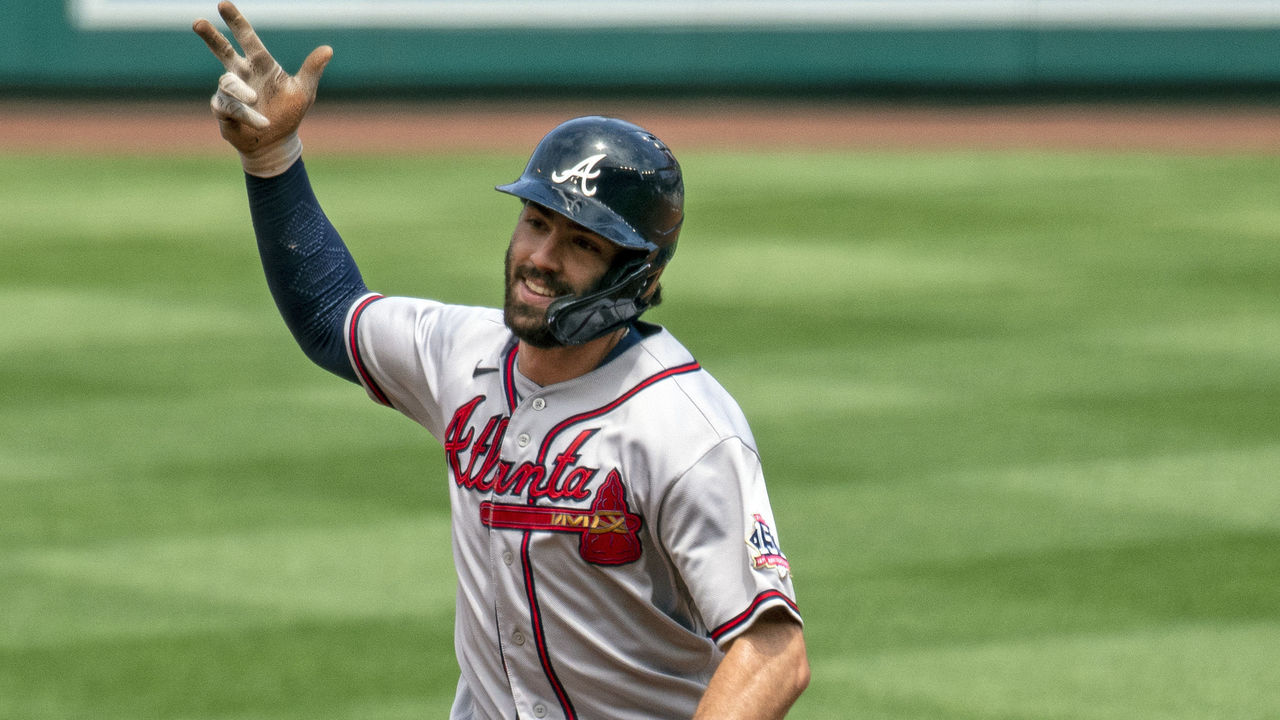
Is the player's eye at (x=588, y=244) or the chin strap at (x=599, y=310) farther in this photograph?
the player's eye at (x=588, y=244)

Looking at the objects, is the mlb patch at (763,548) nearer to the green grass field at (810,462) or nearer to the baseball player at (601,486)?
the baseball player at (601,486)

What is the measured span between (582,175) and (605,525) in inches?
23.5

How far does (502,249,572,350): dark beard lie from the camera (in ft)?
11.6

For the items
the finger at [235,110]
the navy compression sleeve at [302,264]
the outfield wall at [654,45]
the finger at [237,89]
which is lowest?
the outfield wall at [654,45]

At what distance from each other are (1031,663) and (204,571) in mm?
2734

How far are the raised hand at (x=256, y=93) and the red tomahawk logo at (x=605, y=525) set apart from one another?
0.98 meters

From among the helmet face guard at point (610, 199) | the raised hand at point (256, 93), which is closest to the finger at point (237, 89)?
the raised hand at point (256, 93)

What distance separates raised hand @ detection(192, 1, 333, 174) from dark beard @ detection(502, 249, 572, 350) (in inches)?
25.8

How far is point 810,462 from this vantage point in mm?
8430

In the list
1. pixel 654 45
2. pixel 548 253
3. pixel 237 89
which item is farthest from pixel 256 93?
pixel 654 45

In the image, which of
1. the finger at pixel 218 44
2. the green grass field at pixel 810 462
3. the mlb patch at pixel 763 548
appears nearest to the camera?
the mlb patch at pixel 763 548

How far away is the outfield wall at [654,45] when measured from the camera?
65.7ft

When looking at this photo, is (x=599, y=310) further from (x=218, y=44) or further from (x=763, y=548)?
(x=218, y=44)

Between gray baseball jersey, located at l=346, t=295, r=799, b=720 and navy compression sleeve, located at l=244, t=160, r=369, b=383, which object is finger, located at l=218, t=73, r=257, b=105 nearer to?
navy compression sleeve, located at l=244, t=160, r=369, b=383
